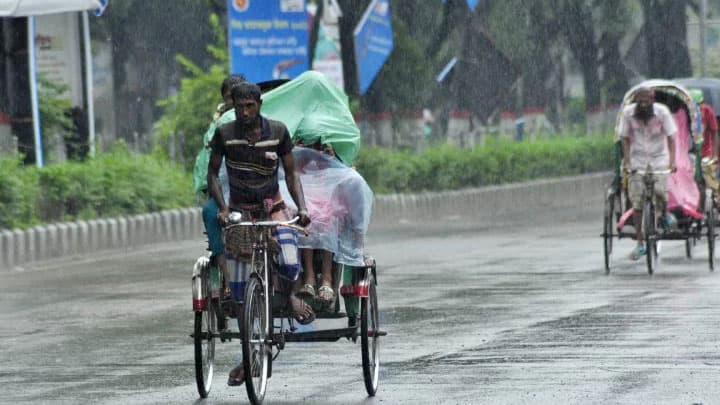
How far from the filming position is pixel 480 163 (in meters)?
35.0

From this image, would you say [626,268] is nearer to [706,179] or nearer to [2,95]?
[706,179]

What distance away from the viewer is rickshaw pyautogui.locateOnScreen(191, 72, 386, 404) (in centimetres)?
954

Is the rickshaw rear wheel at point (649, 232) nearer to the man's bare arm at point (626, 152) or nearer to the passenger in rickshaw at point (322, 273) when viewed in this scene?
the man's bare arm at point (626, 152)

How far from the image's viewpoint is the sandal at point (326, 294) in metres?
10.0

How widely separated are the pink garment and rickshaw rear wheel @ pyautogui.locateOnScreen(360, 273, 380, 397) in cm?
903

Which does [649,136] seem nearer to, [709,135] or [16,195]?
[709,135]

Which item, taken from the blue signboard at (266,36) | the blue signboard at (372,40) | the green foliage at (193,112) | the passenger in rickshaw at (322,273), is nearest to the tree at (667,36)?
the blue signboard at (372,40)

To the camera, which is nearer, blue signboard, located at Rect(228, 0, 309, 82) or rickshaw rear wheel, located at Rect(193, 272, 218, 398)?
rickshaw rear wheel, located at Rect(193, 272, 218, 398)

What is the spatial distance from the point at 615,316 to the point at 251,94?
4942 mm

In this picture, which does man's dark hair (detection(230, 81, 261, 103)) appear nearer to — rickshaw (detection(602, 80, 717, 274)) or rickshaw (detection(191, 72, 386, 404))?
rickshaw (detection(191, 72, 386, 404))

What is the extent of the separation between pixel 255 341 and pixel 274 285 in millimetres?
709

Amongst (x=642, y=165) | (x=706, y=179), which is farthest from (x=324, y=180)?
(x=706, y=179)

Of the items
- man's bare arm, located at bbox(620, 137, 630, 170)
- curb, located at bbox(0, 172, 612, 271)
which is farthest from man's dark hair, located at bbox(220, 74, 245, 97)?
curb, located at bbox(0, 172, 612, 271)

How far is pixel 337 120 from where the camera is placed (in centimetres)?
1079
